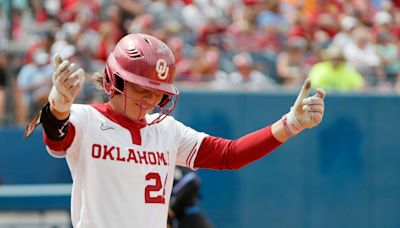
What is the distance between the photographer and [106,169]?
402 cm

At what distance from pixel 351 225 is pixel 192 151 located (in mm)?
5751

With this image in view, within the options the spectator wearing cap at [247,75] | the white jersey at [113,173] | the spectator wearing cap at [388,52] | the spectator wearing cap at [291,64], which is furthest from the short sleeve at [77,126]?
the spectator wearing cap at [388,52]

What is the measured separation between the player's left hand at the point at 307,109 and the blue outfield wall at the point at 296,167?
533 cm

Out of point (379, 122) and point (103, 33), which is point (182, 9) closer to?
point (103, 33)

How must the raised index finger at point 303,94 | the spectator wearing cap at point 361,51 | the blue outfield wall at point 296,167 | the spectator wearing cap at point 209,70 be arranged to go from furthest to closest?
the spectator wearing cap at point 361,51
the spectator wearing cap at point 209,70
the blue outfield wall at point 296,167
the raised index finger at point 303,94

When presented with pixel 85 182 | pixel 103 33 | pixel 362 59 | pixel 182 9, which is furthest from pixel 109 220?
pixel 182 9

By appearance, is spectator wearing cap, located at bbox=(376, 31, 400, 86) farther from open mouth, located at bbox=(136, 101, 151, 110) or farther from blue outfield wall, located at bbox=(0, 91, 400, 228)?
open mouth, located at bbox=(136, 101, 151, 110)

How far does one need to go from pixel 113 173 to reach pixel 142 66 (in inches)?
19.2

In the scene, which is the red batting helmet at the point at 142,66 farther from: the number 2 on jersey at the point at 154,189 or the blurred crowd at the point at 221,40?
the blurred crowd at the point at 221,40

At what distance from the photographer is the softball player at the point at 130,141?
13.1 ft

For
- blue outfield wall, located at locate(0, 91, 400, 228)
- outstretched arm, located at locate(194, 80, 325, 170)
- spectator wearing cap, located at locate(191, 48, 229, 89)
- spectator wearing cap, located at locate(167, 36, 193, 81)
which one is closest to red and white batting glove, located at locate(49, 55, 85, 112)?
outstretched arm, located at locate(194, 80, 325, 170)

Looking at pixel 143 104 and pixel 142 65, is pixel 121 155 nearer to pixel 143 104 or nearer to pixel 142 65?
pixel 143 104

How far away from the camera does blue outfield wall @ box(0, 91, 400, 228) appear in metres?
9.52

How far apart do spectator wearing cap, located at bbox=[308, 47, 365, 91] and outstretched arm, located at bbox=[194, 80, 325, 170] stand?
6.16 metres
